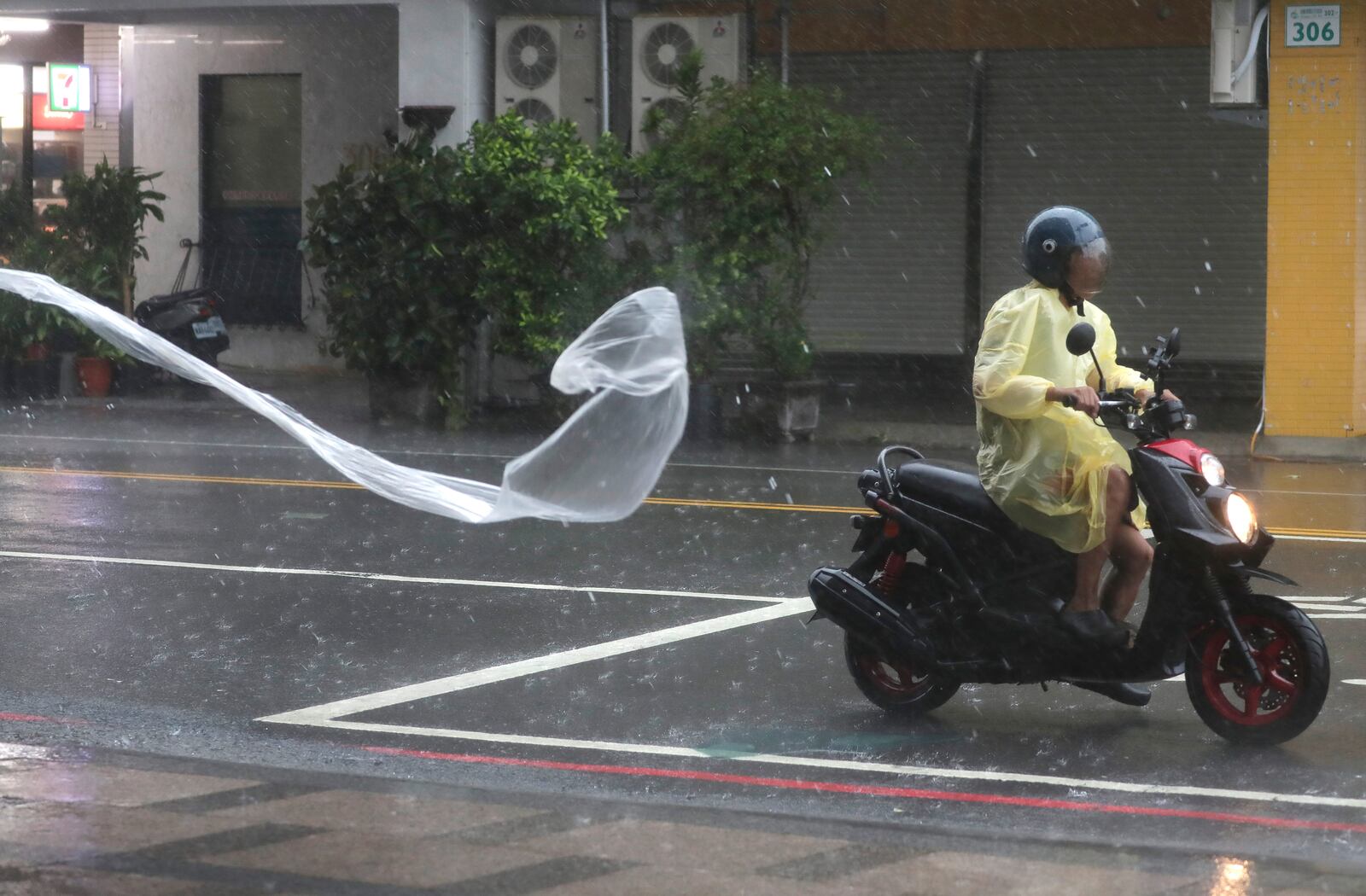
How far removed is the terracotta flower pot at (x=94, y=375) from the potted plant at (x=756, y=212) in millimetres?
7383

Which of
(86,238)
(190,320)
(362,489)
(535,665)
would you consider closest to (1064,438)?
(535,665)

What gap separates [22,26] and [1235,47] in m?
16.7

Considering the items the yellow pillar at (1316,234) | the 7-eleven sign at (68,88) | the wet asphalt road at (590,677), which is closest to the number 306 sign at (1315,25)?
the yellow pillar at (1316,234)

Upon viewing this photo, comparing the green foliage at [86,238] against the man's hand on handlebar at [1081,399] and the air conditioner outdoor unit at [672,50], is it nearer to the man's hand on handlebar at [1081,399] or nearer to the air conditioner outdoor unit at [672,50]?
the air conditioner outdoor unit at [672,50]

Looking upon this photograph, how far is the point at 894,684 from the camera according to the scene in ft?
22.6

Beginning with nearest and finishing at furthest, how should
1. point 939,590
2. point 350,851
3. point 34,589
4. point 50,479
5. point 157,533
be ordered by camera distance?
point 350,851
point 939,590
point 34,589
point 157,533
point 50,479

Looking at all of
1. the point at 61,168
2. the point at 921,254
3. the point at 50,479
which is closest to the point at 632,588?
the point at 50,479

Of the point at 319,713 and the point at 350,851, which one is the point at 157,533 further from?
the point at 350,851

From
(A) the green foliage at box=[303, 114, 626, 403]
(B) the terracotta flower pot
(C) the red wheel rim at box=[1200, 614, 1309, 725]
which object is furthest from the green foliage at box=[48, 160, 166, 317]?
(C) the red wheel rim at box=[1200, 614, 1309, 725]

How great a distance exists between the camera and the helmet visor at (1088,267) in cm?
635

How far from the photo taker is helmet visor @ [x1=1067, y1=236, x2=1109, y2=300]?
20.8ft

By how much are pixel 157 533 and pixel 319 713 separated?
4.84 m

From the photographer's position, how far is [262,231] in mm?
24531

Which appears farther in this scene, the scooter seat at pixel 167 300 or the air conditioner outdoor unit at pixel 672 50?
the scooter seat at pixel 167 300
